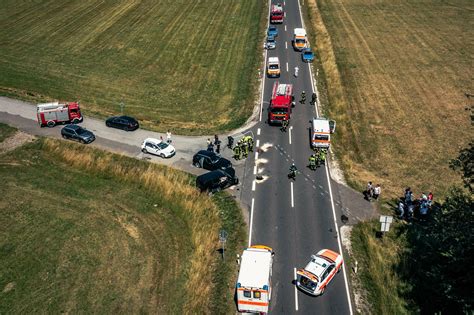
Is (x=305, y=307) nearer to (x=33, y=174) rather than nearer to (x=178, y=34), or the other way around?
(x=33, y=174)

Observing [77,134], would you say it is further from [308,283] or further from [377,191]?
[377,191]

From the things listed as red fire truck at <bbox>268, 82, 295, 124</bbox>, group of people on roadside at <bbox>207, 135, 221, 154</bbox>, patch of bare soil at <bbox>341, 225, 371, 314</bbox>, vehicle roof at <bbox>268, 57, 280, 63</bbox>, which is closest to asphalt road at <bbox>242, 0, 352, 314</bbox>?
patch of bare soil at <bbox>341, 225, 371, 314</bbox>

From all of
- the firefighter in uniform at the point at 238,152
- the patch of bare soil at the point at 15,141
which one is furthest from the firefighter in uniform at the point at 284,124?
the patch of bare soil at the point at 15,141

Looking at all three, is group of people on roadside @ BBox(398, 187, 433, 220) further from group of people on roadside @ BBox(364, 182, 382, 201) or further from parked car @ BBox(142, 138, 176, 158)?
parked car @ BBox(142, 138, 176, 158)

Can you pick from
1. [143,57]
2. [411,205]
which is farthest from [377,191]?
[143,57]

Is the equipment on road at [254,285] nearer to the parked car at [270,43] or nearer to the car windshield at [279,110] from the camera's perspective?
the car windshield at [279,110]

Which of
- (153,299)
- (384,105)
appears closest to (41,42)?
(384,105)
